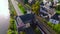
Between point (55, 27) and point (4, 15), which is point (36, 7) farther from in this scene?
point (4, 15)

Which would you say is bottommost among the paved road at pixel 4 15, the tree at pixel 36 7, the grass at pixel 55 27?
the paved road at pixel 4 15

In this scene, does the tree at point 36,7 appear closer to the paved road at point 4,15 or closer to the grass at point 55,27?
the grass at point 55,27

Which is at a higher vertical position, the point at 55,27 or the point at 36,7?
the point at 36,7

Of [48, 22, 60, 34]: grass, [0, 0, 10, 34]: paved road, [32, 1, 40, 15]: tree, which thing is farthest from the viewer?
[0, 0, 10, 34]: paved road

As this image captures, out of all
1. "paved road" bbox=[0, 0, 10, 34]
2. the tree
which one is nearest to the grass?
the tree

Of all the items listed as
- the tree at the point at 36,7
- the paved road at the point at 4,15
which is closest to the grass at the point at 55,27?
the tree at the point at 36,7

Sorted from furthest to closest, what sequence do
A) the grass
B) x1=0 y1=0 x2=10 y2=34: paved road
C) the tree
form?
x1=0 y1=0 x2=10 y2=34: paved road < the tree < the grass

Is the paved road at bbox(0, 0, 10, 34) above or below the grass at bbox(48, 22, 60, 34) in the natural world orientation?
below

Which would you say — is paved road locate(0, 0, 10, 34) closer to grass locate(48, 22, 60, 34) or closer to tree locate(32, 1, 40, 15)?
tree locate(32, 1, 40, 15)

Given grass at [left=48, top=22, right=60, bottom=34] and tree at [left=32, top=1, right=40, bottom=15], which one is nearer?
grass at [left=48, top=22, right=60, bottom=34]

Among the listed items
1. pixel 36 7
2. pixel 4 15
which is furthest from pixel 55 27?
pixel 4 15

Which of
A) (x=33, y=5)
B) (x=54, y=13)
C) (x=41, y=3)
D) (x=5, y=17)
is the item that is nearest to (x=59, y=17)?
(x=54, y=13)
